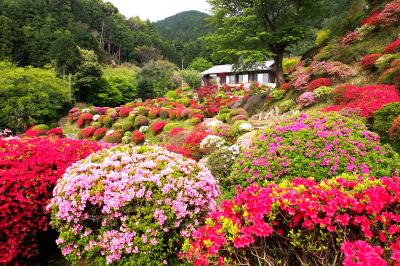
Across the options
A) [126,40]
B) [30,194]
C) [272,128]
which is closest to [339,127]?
[272,128]

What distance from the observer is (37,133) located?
82.3 ft

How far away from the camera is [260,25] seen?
802 inches

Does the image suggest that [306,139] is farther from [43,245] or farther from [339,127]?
[43,245]

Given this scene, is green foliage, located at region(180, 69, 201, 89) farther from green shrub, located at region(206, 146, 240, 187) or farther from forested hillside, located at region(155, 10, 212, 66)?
green shrub, located at region(206, 146, 240, 187)

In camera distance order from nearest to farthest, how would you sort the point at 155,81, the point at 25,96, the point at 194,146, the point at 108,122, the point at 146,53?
the point at 194,146 → the point at 108,122 → the point at 25,96 → the point at 155,81 → the point at 146,53

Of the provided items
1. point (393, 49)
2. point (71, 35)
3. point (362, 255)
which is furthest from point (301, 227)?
point (71, 35)

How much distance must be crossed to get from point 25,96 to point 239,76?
34073 mm

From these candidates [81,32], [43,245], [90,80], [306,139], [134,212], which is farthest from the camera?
[81,32]

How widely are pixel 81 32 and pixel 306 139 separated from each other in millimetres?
61801

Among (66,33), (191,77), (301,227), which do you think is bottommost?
(301,227)

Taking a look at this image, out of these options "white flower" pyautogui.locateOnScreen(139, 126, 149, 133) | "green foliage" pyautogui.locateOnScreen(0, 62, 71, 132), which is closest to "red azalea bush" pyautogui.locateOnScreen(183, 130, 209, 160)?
"white flower" pyautogui.locateOnScreen(139, 126, 149, 133)

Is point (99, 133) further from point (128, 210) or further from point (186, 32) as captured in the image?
point (186, 32)

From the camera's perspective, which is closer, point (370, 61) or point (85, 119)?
point (370, 61)

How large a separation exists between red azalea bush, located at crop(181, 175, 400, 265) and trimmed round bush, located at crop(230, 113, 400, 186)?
217 centimetres
